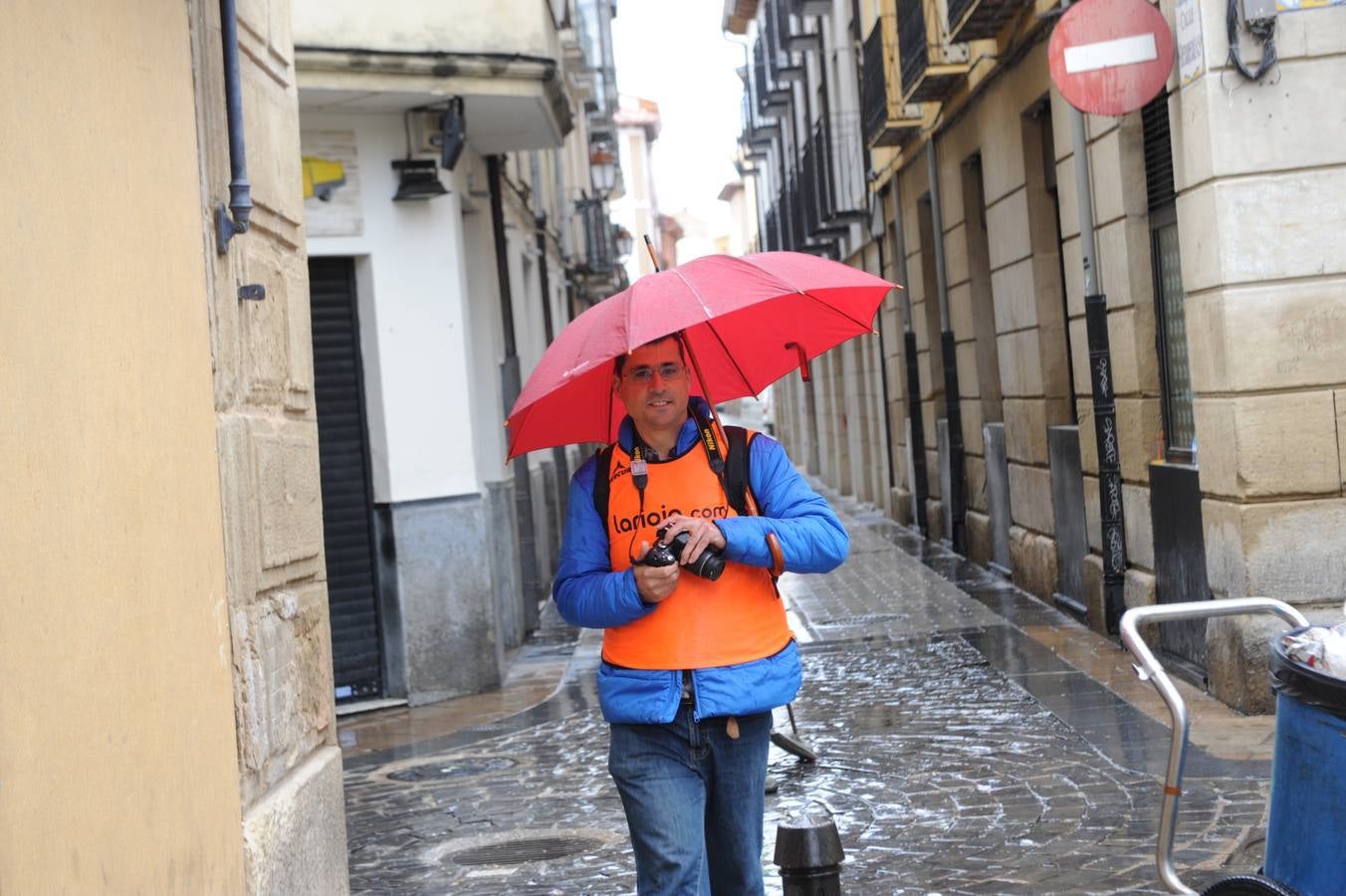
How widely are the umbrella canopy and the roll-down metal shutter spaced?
6.82 meters

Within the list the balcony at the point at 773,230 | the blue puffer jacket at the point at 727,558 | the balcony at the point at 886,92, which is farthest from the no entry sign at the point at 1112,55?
the balcony at the point at 773,230

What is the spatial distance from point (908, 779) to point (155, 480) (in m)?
4.38

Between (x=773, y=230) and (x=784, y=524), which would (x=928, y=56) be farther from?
(x=773, y=230)

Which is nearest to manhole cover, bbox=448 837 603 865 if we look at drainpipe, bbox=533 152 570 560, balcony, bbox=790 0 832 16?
drainpipe, bbox=533 152 570 560

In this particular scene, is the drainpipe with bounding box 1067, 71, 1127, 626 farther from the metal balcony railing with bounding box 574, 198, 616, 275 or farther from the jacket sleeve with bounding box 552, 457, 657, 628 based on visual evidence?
the metal balcony railing with bounding box 574, 198, 616, 275

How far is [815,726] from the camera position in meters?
8.80

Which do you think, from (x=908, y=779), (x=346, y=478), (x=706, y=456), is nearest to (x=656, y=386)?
(x=706, y=456)

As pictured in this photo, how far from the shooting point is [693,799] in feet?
12.8

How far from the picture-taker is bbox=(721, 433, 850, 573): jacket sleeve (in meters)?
3.83

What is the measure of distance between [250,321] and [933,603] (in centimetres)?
940

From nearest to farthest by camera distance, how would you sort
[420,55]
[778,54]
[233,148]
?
[233,148] < [420,55] < [778,54]

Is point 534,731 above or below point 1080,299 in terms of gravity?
below

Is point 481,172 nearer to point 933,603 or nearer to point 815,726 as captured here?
point 933,603

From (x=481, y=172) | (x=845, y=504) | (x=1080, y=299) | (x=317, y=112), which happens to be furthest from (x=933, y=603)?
(x=845, y=504)
